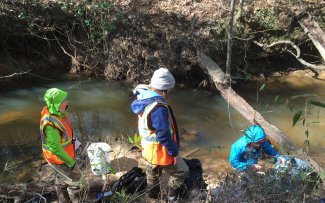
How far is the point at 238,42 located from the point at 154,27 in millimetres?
2301

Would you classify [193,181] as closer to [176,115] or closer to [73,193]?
[73,193]

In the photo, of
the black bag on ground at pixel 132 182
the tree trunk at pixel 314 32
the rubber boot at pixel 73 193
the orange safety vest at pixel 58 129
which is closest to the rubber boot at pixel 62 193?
the rubber boot at pixel 73 193

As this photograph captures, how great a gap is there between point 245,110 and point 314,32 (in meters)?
3.99

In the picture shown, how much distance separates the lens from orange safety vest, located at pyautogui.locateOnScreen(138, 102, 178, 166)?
4.37 metres

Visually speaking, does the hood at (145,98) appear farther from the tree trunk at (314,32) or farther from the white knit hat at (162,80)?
the tree trunk at (314,32)

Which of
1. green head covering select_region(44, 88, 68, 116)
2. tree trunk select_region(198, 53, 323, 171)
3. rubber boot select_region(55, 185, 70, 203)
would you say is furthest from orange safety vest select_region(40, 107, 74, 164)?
tree trunk select_region(198, 53, 323, 171)

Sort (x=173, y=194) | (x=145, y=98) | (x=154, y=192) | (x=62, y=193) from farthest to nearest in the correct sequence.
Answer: (x=154, y=192), (x=62, y=193), (x=173, y=194), (x=145, y=98)

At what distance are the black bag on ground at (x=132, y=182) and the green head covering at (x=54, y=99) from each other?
1.25 metres

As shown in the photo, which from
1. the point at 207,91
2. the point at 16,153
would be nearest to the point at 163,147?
the point at 16,153

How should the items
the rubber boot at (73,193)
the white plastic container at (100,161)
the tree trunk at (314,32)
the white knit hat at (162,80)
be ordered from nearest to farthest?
the white plastic container at (100,161), the white knit hat at (162,80), the rubber boot at (73,193), the tree trunk at (314,32)

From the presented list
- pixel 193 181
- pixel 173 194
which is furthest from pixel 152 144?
pixel 193 181

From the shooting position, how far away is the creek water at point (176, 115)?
729 cm

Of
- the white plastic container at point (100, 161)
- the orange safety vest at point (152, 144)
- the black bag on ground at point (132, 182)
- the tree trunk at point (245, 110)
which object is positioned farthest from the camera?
the tree trunk at point (245, 110)

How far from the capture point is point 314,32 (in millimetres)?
9578
